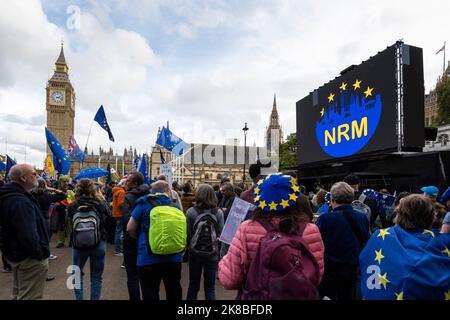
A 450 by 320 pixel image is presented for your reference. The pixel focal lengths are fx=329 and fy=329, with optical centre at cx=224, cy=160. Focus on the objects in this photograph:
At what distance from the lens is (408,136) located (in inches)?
436

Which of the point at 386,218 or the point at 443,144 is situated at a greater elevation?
the point at 443,144

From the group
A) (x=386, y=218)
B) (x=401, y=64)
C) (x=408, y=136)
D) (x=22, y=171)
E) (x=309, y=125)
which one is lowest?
(x=386, y=218)

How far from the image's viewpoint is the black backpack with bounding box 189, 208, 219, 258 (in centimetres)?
472

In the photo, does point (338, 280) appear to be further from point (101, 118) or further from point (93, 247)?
point (101, 118)

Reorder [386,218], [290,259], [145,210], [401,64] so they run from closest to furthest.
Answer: [290,259] < [145,210] < [386,218] < [401,64]

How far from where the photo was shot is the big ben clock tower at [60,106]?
333 feet

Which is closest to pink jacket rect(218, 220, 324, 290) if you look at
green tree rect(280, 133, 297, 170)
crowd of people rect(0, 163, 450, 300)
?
crowd of people rect(0, 163, 450, 300)

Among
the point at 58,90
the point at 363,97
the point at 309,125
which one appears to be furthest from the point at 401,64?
the point at 58,90

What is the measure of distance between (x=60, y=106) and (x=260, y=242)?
114678mm

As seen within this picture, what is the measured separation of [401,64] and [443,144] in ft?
47.7

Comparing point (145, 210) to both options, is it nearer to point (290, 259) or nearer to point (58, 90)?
point (290, 259)

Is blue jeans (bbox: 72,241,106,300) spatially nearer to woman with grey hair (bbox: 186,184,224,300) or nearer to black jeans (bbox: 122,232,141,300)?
black jeans (bbox: 122,232,141,300)

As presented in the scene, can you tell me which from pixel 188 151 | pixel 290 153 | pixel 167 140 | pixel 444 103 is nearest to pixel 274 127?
pixel 188 151

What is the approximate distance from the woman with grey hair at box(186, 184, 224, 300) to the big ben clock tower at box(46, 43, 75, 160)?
106005mm
